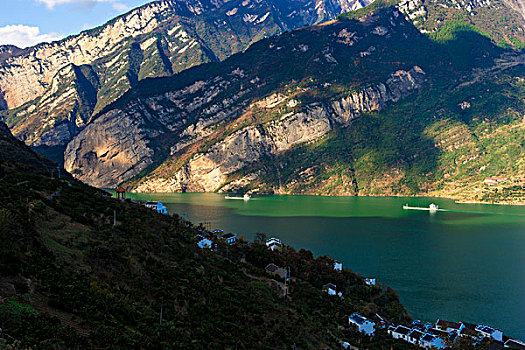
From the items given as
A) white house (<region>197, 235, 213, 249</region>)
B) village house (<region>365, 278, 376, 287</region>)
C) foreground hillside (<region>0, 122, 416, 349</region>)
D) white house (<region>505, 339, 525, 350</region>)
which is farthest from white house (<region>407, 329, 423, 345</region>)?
white house (<region>197, 235, 213, 249</region>)

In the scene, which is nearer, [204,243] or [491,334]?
[491,334]

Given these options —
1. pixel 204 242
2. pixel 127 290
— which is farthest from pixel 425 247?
pixel 127 290

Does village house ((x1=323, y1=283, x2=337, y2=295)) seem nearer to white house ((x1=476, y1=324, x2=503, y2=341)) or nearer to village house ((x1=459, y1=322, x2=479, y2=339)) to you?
village house ((x1=459, y1=322, x2=479, y2=339))

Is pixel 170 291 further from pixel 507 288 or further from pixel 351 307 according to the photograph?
pixel 507 288

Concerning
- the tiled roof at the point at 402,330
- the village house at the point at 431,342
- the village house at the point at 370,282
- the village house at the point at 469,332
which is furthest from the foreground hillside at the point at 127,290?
the village house at the point at 370,282

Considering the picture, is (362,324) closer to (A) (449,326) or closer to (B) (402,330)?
(B) (402,330)
